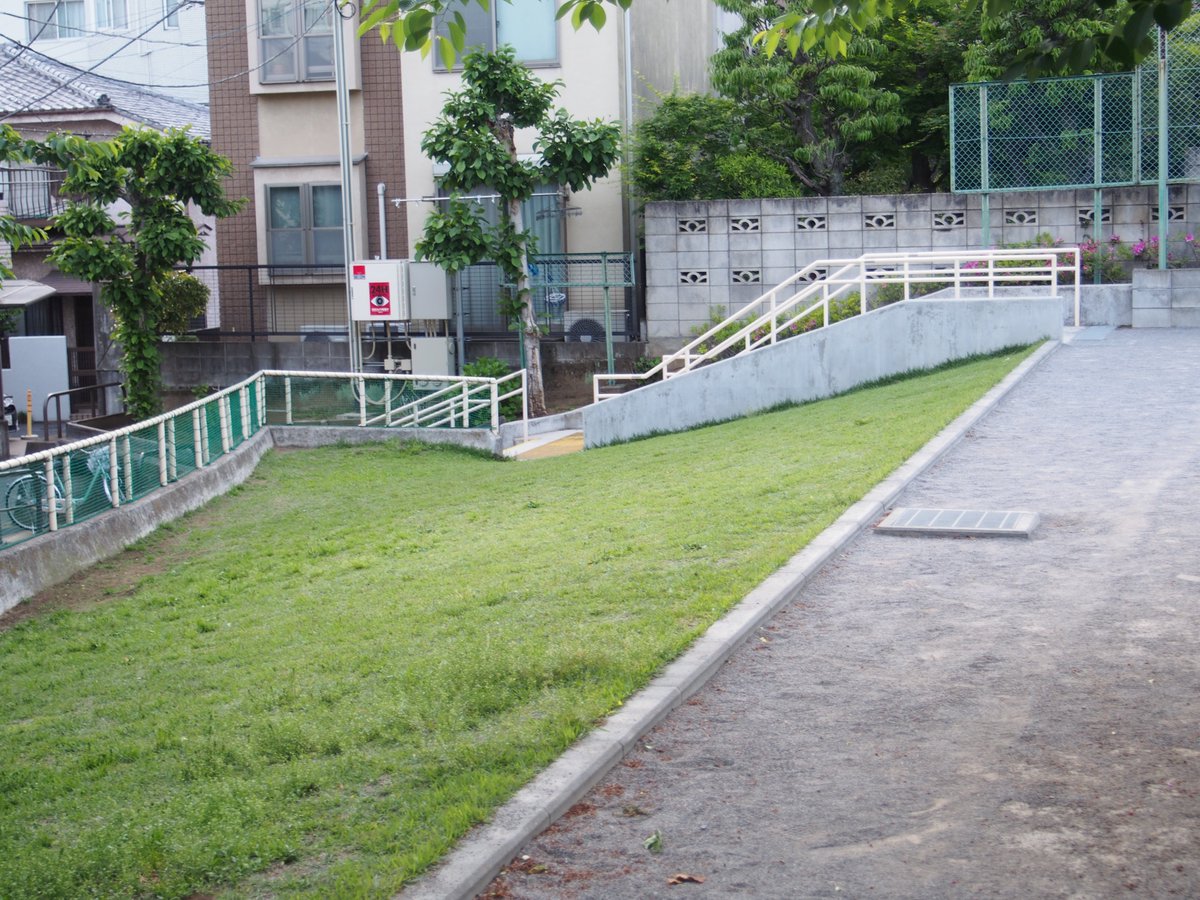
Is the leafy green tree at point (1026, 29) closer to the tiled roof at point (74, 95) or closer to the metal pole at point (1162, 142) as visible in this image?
the metal pole at point (1162, 142)

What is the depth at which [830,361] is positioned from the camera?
19.0 metres

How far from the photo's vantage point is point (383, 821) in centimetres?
519

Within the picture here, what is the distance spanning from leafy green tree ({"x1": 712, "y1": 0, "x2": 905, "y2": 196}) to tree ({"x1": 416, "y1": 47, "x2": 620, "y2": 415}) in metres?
2.94

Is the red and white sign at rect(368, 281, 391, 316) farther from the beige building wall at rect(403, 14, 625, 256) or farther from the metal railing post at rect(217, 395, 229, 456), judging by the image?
the metal railing post at rect(217, 395, 229, 456)

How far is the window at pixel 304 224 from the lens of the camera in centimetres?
2720

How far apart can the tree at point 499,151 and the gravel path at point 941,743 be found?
14.3 metres

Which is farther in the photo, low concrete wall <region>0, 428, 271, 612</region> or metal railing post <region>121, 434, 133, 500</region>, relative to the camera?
metal railing post <region>121, 434, 133, 500</region>

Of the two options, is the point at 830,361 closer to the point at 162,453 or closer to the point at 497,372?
the point at 497,372

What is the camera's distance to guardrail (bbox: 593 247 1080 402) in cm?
1916

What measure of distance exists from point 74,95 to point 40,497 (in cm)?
2044

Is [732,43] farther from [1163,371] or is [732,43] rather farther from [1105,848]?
[1105,848]

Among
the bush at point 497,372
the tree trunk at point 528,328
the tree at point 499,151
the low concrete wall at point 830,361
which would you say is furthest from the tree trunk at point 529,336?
the low concrete wall at point 830,361

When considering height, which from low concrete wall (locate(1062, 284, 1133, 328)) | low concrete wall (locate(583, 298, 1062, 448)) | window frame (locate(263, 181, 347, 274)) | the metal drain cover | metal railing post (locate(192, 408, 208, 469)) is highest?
window frame (locate(263, 181, 347, 274))

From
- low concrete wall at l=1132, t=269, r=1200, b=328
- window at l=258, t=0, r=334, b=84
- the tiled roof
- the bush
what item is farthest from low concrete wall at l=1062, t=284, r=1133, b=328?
the tiled roof
